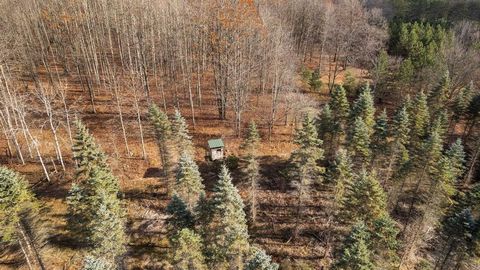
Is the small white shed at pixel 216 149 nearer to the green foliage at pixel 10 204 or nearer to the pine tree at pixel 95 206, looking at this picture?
the pine tree at pixel 95 206

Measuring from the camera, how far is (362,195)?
24.3m

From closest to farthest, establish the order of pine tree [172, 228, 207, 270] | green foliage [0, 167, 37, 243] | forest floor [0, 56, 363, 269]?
green foliage [0, 167, 37, 243] → pine tree [172, 228, 207, 270] → forest floor [0, 56, 363, 269]

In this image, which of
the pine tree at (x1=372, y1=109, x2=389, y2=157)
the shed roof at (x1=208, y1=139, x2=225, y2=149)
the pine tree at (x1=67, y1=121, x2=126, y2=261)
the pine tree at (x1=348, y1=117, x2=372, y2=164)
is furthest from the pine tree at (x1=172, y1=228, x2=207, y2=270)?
the pine tree at (x1=372, y1=109, x2=389, y2=157)

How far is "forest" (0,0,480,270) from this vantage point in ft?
73.8

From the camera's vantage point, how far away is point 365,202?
2420cm

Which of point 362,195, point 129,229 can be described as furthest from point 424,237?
point 129,229

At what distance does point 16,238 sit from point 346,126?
114 feet

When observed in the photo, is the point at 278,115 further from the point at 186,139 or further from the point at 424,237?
the point at 424,237

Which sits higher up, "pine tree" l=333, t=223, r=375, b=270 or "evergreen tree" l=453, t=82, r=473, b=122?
"evergreen tree" l=453, t=82, r=473, b=122

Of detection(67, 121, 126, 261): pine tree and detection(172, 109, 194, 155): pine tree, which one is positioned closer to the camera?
detection(67, 121, 126, 261): pine tree

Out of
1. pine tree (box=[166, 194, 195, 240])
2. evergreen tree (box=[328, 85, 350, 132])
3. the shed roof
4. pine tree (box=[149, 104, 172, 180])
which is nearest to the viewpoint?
pine tree (box=[166, 194, 195, 240])

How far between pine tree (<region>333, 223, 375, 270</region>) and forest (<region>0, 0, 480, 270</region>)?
10 centimetres

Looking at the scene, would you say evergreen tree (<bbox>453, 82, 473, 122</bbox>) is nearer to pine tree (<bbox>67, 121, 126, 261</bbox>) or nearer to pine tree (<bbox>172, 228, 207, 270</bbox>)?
pine tree (<bbox>172, 228, 207, 270</bbox>)

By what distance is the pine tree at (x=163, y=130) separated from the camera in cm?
3025
